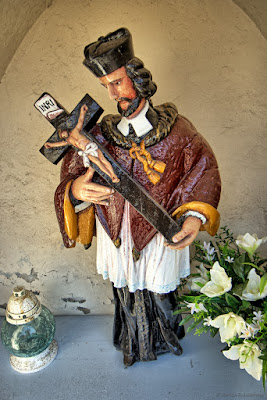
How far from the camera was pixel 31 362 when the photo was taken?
1785 millimetres

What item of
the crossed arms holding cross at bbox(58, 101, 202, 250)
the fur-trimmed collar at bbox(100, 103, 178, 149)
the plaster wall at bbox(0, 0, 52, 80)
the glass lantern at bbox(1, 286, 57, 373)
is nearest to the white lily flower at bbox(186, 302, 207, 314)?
the crossed arms holding cross at bbox(58, 101, 202, 250)

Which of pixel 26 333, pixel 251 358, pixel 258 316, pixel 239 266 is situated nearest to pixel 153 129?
pixel 239 266

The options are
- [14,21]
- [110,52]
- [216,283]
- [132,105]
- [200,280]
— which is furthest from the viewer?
[14,21]

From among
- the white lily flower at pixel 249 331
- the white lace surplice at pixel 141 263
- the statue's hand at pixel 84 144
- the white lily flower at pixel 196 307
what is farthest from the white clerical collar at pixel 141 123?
the white lily flower at pixel 249 331

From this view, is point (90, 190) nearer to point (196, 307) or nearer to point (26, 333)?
point (196, 307)

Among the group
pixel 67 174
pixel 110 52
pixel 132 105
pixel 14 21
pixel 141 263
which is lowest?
pixel 141 263

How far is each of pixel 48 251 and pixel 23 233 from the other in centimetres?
16

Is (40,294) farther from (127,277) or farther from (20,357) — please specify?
(127,277)

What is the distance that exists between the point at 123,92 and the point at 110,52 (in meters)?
0.14

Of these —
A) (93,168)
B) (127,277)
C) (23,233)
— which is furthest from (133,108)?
(23,233)

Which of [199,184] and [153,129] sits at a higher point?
[153,129]

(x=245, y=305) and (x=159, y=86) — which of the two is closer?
(x=245, y=305)

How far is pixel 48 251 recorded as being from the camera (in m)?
2.12

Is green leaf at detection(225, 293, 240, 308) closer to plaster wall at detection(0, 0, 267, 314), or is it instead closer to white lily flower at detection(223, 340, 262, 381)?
white lily flower at detection(223, 340, 262, 381)
